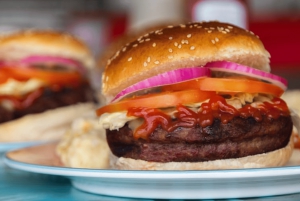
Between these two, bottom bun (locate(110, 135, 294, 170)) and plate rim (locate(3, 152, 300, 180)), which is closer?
plate rim (locate(3, 152, 300, 180))

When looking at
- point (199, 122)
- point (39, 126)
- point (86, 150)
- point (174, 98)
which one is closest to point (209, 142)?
point (199, 122)

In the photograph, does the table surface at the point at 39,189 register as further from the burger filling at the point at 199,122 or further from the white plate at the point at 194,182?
the burger filling at the point at 199,122

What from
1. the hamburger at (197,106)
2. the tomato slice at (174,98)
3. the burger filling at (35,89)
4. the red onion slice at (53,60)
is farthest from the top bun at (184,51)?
the red onion slice at (53,60)

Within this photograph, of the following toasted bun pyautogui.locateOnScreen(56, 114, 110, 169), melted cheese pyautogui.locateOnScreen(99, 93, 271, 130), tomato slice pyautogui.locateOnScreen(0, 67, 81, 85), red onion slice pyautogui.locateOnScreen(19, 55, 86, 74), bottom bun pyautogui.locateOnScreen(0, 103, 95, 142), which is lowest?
bottom bun pyautogui.locateOnScreen(0, 103, 95, 142)

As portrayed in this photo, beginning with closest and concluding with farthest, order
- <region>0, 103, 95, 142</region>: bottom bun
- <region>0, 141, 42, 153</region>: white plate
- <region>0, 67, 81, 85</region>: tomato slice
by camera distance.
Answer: <region>0, 141, 42, 153</region>: white plate < <region>0, 103, 95, 142</region>: bottom bun < <region>0, 67, 81, 85</region>: tomato slice

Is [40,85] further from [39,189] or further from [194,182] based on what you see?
[194,182]

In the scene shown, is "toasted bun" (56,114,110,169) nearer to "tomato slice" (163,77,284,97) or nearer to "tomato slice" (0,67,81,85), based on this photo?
"tomato slice" (163,77,284,97)

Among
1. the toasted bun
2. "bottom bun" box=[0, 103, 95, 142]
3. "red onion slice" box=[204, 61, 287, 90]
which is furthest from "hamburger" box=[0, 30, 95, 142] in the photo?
"red onion slice" box=[204, 61, 287, 90]
